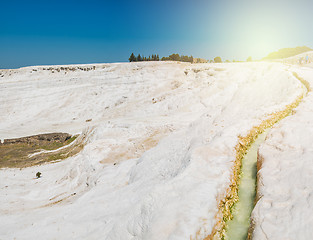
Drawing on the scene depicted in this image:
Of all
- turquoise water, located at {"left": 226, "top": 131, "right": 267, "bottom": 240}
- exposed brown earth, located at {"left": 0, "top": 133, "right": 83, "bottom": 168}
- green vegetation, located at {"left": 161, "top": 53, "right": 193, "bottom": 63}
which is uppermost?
green vegetation, located at {"left": 161, "top": 53, "right": 193, "bottom": 63}

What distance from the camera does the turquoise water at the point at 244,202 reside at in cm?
722

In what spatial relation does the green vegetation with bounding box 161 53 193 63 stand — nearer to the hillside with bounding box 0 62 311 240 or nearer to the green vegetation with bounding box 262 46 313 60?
the hillside with bounding box 0 62 311 240

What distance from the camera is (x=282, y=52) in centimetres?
11331

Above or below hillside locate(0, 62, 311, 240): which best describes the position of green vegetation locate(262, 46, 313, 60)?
above

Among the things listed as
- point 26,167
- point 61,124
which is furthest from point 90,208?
point 61,124

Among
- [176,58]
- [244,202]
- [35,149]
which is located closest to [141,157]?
[244,202]

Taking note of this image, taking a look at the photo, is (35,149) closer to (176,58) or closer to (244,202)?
(244,202)

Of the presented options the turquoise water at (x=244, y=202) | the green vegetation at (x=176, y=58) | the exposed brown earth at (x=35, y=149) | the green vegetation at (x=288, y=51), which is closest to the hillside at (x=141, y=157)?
the turquoise water at (x=244, y=202)

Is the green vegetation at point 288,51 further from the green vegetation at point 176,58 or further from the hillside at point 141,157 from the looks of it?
the hillside at point 141,157

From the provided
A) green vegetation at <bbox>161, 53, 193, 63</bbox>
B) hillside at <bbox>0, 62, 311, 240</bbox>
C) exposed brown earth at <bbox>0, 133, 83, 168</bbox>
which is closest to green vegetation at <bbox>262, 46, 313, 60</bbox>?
green vegetation at <bbox>161, 53, 193, 63</bbox>

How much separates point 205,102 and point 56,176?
2304 cm

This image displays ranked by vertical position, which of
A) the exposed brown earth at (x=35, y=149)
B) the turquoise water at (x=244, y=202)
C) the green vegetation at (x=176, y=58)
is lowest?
the exposed brown earth at (x=35, y=149)

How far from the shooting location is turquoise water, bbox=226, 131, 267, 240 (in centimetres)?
722

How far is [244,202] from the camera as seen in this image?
28.1 feet
